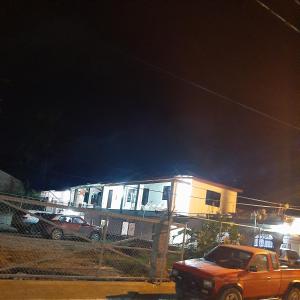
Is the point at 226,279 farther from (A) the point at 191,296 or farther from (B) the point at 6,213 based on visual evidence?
(B) the point at 6,213

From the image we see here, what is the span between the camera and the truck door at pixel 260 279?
10329mm

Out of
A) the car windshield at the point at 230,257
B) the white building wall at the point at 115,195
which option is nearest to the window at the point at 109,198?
the white building wall at the point at 115,195

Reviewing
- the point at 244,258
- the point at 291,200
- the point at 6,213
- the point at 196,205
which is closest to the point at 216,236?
the point at 244,258

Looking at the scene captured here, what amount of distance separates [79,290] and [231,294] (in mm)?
3495

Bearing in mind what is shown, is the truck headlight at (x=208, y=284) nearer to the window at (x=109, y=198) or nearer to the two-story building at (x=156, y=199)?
the two-story building at (x=156, y=199)

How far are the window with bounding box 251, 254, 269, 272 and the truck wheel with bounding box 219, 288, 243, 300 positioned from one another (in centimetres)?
92

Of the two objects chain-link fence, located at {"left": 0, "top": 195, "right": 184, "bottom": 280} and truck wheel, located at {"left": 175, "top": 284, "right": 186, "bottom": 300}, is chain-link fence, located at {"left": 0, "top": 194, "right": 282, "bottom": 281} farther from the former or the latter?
truck wheel, located at {"left": 175, "top": 284, "right": 186, "bottom": 300}

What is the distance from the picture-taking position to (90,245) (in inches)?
472

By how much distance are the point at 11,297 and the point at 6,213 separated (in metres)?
16.4

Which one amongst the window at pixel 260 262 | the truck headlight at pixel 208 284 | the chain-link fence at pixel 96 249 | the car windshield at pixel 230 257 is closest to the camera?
the truck headlight at pixel 208 284

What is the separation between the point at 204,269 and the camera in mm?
10094

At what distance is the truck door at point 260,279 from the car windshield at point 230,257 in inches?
7.6

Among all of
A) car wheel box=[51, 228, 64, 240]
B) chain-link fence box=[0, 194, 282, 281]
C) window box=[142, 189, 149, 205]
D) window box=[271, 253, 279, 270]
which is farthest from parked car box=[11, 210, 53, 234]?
window box=[142, 189, 149, 205]

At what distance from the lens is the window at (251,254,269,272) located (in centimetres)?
1076
